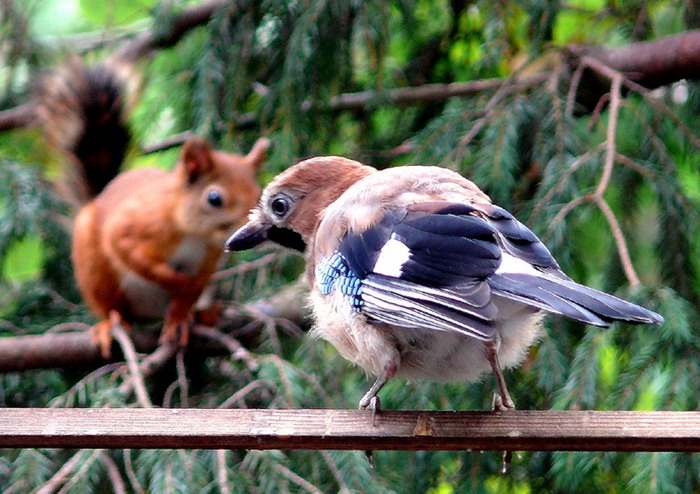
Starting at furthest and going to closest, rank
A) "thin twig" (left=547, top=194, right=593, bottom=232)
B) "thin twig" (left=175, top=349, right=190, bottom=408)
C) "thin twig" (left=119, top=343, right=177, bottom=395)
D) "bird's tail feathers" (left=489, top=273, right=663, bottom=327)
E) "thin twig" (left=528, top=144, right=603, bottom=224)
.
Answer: "thin twig" (left=119, top=343, right=177, bottom=395)
"thin twig" (left=175, top=349, right=190, bottom=408)
"thin twig" (left=528, top=144, right=603, bottom=224)
"thin twig" (left=547, top=194, right=593, bottom=232)
"bird's tail feathers" (left=489, top=273, right=663, bottom=327)

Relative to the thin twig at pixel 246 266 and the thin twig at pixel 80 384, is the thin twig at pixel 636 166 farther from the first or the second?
the thin twig at pixel 80 384

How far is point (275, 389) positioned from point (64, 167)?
1618mm

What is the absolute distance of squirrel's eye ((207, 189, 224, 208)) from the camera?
3379 millimetres

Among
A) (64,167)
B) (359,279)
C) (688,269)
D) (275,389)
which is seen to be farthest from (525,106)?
(64,167)

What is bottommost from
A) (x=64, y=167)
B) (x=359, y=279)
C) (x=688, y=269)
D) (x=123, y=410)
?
(x=64, y=167)

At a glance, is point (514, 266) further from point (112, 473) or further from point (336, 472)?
point (112, 473)

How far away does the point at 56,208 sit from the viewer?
128 inches

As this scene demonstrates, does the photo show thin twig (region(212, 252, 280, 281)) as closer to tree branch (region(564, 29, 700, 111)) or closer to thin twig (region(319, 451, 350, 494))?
thin twig (region(319, 451, 350, 494))

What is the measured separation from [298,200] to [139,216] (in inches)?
61.6

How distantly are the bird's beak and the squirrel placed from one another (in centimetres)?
121

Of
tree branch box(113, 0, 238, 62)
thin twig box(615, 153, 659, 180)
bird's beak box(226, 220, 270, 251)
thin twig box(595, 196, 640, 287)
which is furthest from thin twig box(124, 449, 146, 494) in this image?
tree branch box(113, 0, 238, 62)

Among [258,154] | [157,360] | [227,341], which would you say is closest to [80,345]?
[157,360]

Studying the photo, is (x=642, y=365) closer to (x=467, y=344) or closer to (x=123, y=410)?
(x=467, y=344)

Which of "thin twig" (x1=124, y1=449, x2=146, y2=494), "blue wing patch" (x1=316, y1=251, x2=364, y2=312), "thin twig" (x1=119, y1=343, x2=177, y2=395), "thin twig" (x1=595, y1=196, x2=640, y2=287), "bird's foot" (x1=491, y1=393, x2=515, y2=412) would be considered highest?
"blue wing patch" (x1=316, y1=251, x2=364, y2=312)
